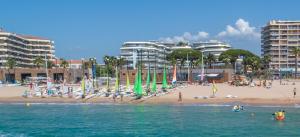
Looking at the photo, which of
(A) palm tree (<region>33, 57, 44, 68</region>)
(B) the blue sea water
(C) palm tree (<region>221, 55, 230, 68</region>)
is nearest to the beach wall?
(C) palm tree (<region>221, 55, 230, 68</region>)

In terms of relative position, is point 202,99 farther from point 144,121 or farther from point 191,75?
point 191,75

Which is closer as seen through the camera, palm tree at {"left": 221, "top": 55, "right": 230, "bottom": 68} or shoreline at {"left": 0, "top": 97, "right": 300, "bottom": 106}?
shoreline at {"left": 0, "top": 97, "right": 300, "bottom": 106}

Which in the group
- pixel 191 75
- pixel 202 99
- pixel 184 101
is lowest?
pixel 184 101

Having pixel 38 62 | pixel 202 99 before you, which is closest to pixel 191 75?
pixel 38 62

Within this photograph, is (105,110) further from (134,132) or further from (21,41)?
(21,41)

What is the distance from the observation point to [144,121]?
52688 mm

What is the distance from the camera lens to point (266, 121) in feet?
169

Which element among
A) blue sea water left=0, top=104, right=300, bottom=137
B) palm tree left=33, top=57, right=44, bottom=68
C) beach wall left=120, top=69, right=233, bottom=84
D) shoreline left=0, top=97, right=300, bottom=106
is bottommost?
blue sea water left=0, top=104, right=300, bottom=137

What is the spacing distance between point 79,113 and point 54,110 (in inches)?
220

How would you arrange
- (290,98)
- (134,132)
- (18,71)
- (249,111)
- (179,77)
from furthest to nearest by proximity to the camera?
(18,71) → (179,77) → (290,98) → (249,111) → (134,132)

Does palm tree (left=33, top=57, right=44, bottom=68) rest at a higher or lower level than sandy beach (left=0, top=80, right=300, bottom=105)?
higher

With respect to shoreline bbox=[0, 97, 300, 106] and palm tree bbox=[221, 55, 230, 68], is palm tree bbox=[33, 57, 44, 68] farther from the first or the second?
shoreline bbox=[0, 97, 300, 106]

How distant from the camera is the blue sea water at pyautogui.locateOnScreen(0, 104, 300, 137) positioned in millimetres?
44500

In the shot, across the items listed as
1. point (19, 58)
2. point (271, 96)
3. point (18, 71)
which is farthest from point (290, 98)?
point (19, 58)
